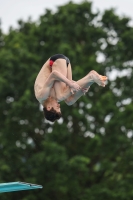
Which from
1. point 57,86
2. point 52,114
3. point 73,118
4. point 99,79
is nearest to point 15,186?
point 52,114

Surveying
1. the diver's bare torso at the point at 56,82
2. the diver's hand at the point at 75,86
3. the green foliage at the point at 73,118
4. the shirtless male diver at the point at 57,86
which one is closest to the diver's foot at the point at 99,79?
the shirtless male diver at the point at 57,86

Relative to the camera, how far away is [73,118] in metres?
27.3

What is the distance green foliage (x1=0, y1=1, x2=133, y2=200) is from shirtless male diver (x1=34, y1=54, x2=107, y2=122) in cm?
1308

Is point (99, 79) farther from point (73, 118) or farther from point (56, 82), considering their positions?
point (73, 118)

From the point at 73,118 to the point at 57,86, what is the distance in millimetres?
15123

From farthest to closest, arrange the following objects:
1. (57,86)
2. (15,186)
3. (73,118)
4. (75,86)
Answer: (73,118), (57,86), (15,186), (75,86)

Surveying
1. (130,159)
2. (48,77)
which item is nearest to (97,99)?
(130,159)

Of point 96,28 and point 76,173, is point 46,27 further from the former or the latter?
point 76,173

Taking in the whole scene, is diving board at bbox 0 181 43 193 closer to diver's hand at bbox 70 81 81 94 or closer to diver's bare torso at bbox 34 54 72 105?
diver's bare torso at bbox 34 54 72 105

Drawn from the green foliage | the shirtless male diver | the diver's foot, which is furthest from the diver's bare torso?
the green foliage

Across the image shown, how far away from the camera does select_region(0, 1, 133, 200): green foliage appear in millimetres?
25859

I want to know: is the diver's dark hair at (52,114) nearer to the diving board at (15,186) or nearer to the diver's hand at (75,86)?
the diver's hand at (75,86)

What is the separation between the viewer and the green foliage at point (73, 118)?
84.8ft

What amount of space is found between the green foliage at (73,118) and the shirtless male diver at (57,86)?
42.9ft
